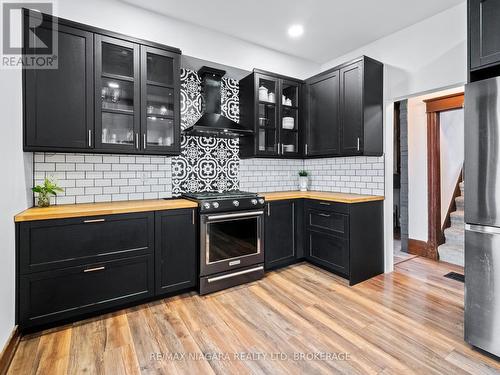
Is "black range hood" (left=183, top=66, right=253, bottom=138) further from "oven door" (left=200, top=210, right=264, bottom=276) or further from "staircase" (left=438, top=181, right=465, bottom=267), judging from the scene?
"staircase" (left=438, top=181, right=465, bottom=267)

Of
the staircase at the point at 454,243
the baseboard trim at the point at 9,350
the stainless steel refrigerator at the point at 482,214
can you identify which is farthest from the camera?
the staircase at the point at 454,243

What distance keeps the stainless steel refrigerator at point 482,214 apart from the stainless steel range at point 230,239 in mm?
1878

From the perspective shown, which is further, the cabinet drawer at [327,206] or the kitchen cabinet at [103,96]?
the cabinet drawer at [327,206]

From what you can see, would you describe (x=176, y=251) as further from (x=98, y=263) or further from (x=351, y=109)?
(x=351, y=109)

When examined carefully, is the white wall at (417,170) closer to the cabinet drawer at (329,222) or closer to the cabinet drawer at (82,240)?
the cabinet drawer at (329,222)

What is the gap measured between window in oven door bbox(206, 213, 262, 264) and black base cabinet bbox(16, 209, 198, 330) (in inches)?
7.3

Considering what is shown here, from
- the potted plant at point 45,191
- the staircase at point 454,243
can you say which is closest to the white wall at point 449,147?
the staircase at point 454,243

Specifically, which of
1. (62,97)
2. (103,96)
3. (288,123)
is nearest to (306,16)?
(288,123)

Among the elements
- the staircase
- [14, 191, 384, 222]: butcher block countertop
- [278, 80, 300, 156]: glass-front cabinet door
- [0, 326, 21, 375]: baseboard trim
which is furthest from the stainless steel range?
the staircase

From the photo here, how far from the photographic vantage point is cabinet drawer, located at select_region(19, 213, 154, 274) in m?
1.99

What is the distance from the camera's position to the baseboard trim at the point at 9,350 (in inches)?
63.9

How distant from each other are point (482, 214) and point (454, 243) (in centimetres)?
250

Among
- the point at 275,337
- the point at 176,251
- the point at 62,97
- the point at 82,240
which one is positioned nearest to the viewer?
the point at 275,337

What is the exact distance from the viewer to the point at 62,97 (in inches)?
90.2
